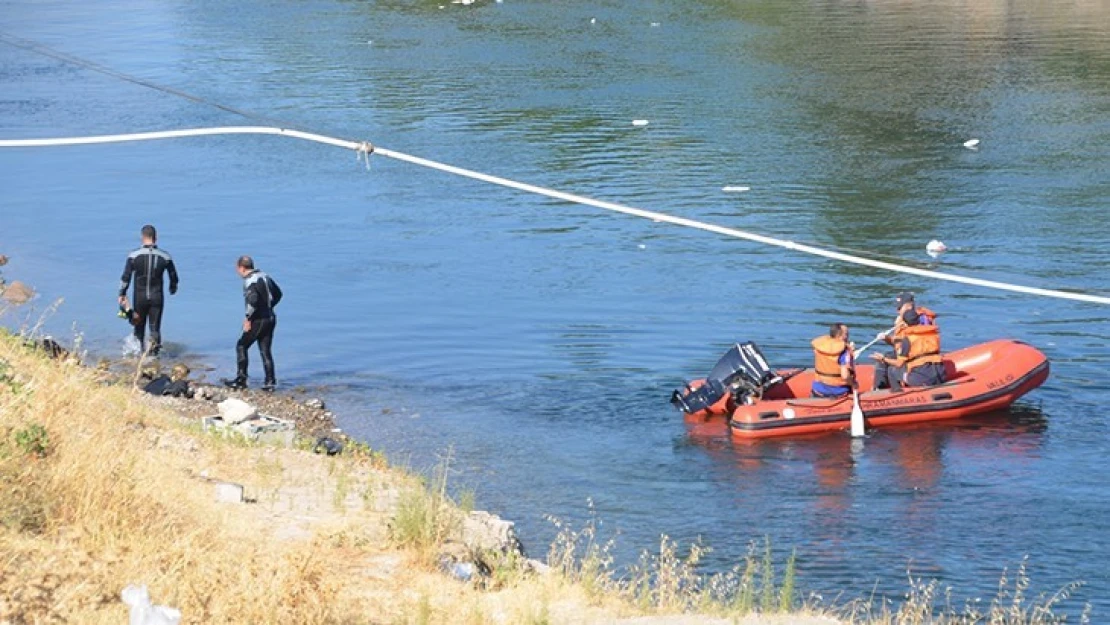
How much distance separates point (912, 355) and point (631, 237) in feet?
28.9

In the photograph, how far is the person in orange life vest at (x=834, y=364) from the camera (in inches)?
658

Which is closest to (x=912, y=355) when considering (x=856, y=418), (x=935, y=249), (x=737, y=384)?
(x=856, y=418)

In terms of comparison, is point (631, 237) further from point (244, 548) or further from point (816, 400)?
point (244, 548)

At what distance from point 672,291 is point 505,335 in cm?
298

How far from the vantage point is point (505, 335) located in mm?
20516

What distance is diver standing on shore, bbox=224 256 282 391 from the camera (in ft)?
56.8

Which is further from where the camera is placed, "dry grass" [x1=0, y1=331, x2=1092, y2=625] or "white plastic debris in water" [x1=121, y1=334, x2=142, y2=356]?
"white plastic debris in water" [x1=121, y1=334, x2=142, y2=356]

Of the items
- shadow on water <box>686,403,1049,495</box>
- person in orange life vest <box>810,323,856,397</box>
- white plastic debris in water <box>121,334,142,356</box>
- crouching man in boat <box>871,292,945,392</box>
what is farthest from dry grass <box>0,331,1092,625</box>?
white plastic debris in water <box>121,334,142,356</box>

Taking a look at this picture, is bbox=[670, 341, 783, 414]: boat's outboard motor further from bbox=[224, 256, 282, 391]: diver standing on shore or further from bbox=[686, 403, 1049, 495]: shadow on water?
bbox=[224, 256, 282, 391]: diver standing on shore

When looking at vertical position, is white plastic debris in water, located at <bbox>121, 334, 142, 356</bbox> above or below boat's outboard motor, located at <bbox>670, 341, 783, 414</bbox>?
below

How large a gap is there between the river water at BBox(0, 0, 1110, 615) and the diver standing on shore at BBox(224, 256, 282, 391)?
78cm

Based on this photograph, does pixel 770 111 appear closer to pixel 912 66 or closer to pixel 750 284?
pixel 912 66

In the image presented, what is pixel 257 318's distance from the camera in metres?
17.5

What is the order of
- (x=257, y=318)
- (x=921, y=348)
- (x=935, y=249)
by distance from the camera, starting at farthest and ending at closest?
1. (x=935, y=249)
2. (x=257, y=318)
3. (x=921, y=348)
